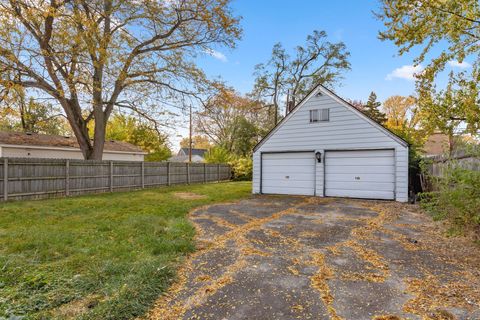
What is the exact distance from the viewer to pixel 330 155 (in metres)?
11.0

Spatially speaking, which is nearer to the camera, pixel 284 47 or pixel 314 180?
pixel 314 180

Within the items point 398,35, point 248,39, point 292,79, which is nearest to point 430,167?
point 398,35

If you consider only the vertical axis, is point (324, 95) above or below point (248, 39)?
below

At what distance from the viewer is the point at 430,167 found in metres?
9.75

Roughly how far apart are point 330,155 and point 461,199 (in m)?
6.72

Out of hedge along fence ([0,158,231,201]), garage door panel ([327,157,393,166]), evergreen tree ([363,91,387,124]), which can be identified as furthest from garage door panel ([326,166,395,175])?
evergreen tree ([363,91,387,124])

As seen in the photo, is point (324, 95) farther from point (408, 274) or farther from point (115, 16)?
point (115, 16)

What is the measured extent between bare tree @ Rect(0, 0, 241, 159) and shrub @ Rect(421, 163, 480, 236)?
1187 centimetres

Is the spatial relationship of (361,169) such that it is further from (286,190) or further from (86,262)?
(86,262)

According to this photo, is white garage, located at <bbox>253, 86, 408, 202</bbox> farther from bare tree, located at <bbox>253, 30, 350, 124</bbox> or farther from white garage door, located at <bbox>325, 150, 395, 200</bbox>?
bare tree, located at <bbox>253, 30, 350, 124</bbox>

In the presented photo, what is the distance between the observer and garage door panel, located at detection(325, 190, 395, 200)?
9953 mm

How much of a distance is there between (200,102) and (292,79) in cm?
1314

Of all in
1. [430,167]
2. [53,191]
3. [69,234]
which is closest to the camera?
[69,234]

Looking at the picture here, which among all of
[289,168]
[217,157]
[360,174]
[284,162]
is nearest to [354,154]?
[360,174]
